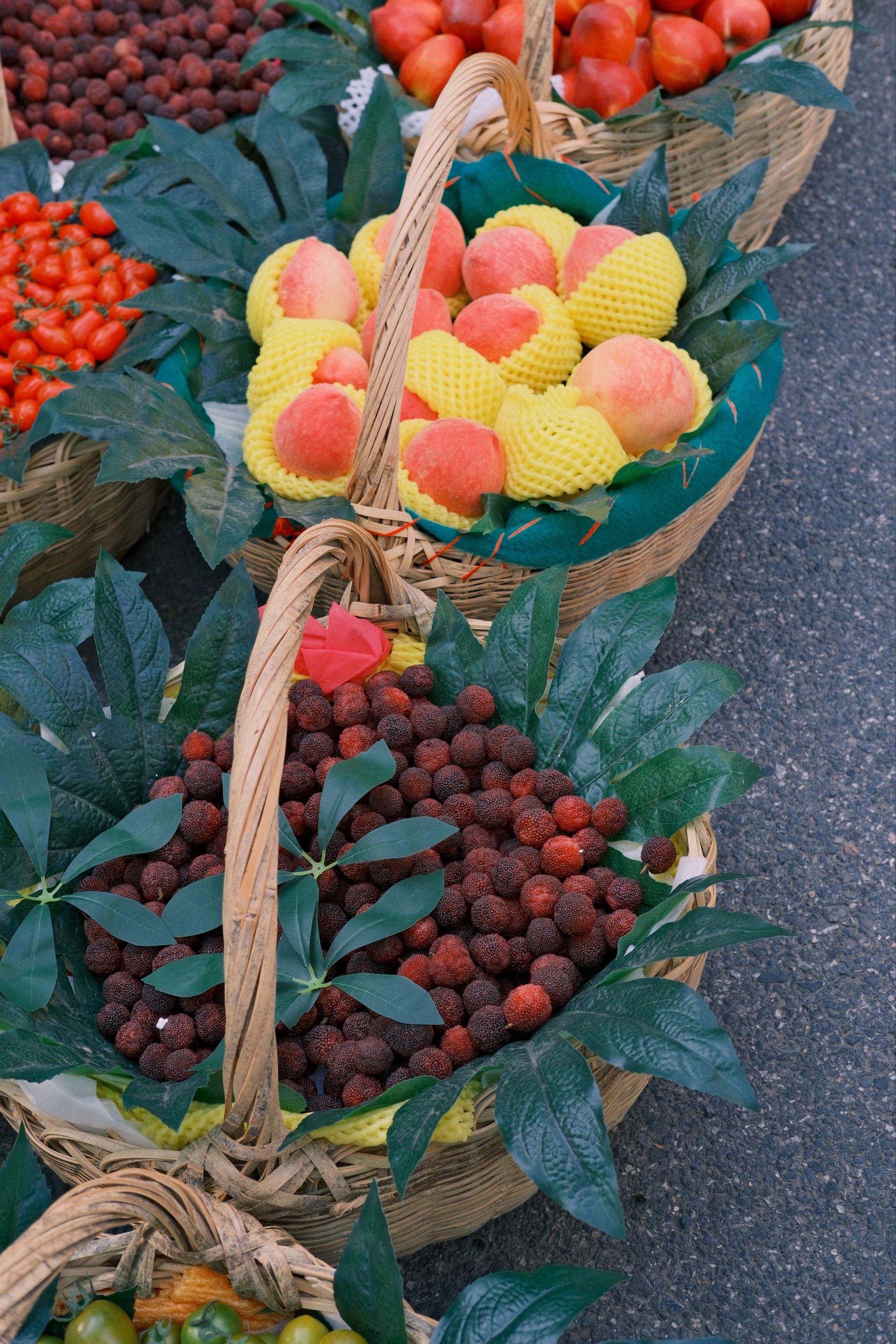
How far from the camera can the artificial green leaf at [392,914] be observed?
104cm

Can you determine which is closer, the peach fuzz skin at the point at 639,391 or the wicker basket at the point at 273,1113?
the wicker basket at the point at 273,1113

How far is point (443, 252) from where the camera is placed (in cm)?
170

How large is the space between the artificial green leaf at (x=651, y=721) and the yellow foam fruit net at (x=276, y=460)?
0.50m

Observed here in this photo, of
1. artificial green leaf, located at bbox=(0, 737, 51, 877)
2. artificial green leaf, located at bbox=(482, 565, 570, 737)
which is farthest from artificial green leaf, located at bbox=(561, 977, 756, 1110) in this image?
artificial green leaf, located at bbox=(0, 737, 51, 877)

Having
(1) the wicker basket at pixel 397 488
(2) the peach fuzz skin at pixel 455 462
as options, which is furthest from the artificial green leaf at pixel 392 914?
(2) the peach fuzz skin at pixel 455 462

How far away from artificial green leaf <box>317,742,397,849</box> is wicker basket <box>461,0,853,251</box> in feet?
3.81

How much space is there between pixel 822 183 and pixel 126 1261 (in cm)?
233

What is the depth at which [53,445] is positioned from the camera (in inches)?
65.7

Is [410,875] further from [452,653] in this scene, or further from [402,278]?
[402,278]

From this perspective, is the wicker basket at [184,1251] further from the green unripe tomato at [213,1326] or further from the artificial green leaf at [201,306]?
the artificial green leaf at [201,306]

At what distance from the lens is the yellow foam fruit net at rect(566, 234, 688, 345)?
1593 millimetres

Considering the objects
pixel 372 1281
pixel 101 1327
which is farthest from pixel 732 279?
pixel 101 1327

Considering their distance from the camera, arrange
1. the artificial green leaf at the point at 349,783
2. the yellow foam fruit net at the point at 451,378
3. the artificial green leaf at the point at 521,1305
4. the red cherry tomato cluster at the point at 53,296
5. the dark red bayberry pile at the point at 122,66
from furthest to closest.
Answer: the dark red bayberry pile at the point at 122,66
the red cherry tomato cluster at the point at 53,296
the yellow foam fruit net at the point at 451,378
the artificial green leaf at the point at 349,783
the artificial green leaf at the point at 521,1305

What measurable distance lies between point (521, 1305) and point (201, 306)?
1.43 metres
